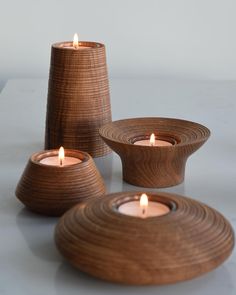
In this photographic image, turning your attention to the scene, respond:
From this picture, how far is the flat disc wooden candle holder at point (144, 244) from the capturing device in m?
0.61

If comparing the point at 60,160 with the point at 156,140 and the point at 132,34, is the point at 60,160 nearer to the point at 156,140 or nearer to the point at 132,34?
the point at 156,140

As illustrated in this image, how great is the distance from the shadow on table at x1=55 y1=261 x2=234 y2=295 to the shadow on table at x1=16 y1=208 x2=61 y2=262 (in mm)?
47

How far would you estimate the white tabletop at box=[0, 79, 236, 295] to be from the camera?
2.13 feet

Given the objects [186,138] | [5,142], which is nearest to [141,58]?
[5,142]

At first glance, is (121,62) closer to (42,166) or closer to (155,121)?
(155,121)

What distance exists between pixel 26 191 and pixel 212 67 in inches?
47.3

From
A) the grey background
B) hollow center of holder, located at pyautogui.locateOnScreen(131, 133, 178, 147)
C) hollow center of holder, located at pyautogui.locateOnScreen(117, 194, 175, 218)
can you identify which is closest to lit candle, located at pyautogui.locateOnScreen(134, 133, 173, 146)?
hollow center of holder, located at pyautogui.locateOnScreen(131, 133, 178, 147)

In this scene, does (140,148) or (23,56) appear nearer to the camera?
(140,148)

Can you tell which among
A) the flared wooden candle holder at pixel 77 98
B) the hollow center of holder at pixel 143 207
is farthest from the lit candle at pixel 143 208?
the flared wooden candle holder at pixel 77 98

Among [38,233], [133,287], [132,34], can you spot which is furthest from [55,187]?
[132,34]

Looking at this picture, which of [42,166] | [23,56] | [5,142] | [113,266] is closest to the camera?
[113,266]

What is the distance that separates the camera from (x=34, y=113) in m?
1.35

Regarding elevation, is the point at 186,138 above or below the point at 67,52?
below

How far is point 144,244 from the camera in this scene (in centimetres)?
62
